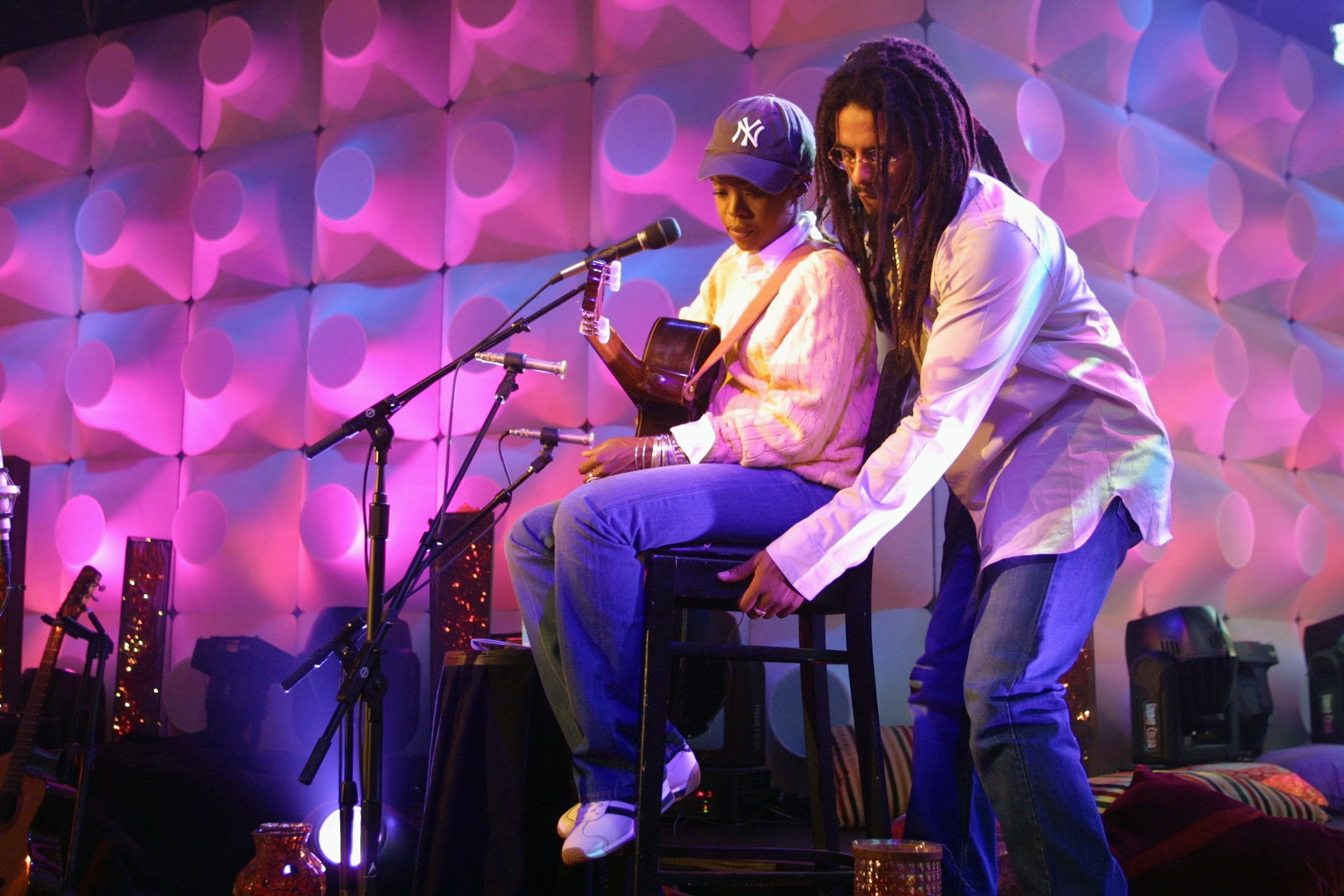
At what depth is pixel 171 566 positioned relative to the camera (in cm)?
523

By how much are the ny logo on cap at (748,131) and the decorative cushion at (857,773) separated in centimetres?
210

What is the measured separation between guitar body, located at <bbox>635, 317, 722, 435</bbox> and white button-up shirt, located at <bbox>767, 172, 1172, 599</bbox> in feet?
1.87

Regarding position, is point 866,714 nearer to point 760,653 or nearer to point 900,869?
point 760,653

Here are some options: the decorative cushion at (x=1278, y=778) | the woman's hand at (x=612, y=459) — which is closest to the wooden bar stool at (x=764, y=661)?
the woman's hand at (x=612, y=459)

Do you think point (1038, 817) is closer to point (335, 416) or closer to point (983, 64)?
point (983, 64)

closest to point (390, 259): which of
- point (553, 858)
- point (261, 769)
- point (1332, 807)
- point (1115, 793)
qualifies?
point (261, 769)

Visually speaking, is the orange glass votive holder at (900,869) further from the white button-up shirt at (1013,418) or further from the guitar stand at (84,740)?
the guitar stand at (84,740)

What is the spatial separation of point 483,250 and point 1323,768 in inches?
153

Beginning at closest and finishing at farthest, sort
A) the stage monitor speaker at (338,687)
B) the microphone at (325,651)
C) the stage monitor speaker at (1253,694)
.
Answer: the microphone at (325,651) → the stage monitor speaker at (338,687) → the stage monitor speaker at (1253,694)

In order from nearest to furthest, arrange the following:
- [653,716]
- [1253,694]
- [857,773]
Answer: [653,716] < [857,773] < [1253,694]

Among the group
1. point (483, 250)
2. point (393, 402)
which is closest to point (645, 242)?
point (393, 402)

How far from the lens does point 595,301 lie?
2633 millimetres

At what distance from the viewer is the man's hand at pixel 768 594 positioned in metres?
1.97

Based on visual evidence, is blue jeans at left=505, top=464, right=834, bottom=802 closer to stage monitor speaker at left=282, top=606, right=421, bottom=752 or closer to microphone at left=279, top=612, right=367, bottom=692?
microphone at left=279, top=612, right=367, bottom=692
